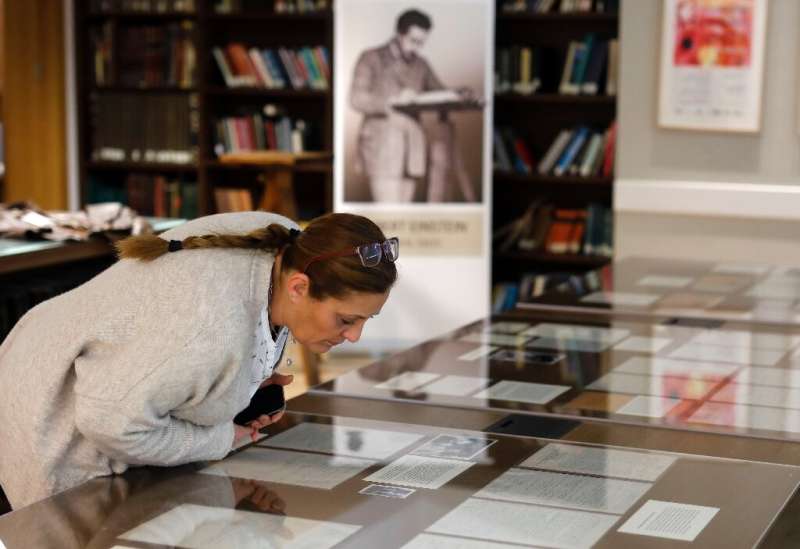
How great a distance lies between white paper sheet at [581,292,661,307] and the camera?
12.7 ft

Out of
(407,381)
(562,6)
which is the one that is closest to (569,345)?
(407,381)

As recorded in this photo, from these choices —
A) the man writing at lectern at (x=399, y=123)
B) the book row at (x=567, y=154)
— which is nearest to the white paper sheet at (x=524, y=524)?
Answer: the man writing at lectern at (x=399, y=123)

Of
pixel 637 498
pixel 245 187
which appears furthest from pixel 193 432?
pixel 245 187

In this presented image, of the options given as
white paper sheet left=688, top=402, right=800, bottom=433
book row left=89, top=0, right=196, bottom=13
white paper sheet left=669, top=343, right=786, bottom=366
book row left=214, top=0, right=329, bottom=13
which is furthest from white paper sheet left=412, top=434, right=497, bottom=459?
book row left=89, top=0, right=196, bottom=13

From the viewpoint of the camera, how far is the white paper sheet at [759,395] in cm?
268

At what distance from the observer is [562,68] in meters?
6.99

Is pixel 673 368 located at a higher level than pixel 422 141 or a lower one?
lower

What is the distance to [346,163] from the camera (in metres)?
6.50

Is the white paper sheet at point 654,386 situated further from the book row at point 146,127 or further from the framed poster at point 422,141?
the book row at point 146,127

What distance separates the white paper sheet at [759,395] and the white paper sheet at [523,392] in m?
0.34

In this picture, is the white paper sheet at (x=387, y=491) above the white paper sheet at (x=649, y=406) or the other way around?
above

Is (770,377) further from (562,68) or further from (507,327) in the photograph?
(562,68)

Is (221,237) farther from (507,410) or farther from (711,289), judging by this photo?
(711,289)

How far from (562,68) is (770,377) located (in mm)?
4289
